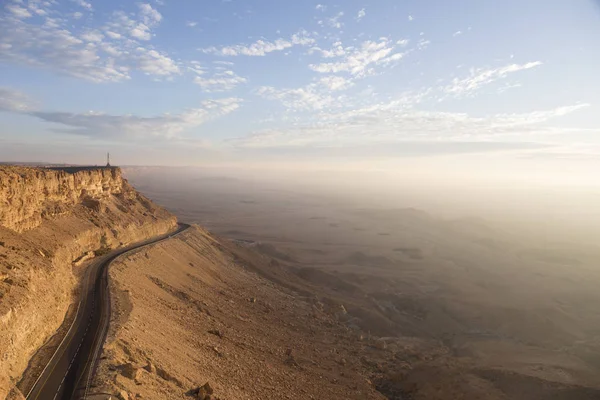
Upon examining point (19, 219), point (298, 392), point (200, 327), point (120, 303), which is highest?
point (19, 219)

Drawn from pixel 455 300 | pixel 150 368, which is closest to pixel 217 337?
pixel 150 368

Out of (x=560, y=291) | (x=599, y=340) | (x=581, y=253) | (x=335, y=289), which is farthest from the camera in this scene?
(x=581, y=253)

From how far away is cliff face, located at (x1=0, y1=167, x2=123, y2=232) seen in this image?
2712 centimetres

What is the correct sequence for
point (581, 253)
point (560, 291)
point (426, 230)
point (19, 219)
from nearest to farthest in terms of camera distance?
1. point (19, 219)
2. point (560, 291)
3. point (581, 253)
4. point (426, 230)

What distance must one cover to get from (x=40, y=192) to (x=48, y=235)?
581cm

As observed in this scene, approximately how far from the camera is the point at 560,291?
232 feet

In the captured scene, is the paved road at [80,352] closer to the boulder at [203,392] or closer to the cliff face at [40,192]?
the boulder at [203,392]

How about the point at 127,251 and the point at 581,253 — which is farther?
the point at 581,253

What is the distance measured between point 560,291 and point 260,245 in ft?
213

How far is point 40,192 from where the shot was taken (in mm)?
33531

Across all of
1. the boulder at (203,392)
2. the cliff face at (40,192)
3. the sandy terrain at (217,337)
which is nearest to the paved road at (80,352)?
the sandy terrain at (217,337)

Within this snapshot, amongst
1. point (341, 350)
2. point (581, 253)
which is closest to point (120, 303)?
point (341, 350)

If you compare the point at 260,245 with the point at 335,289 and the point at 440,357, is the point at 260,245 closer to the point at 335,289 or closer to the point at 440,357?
the point at 335,289

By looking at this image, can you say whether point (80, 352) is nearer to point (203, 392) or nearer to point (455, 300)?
point (203, 392)
